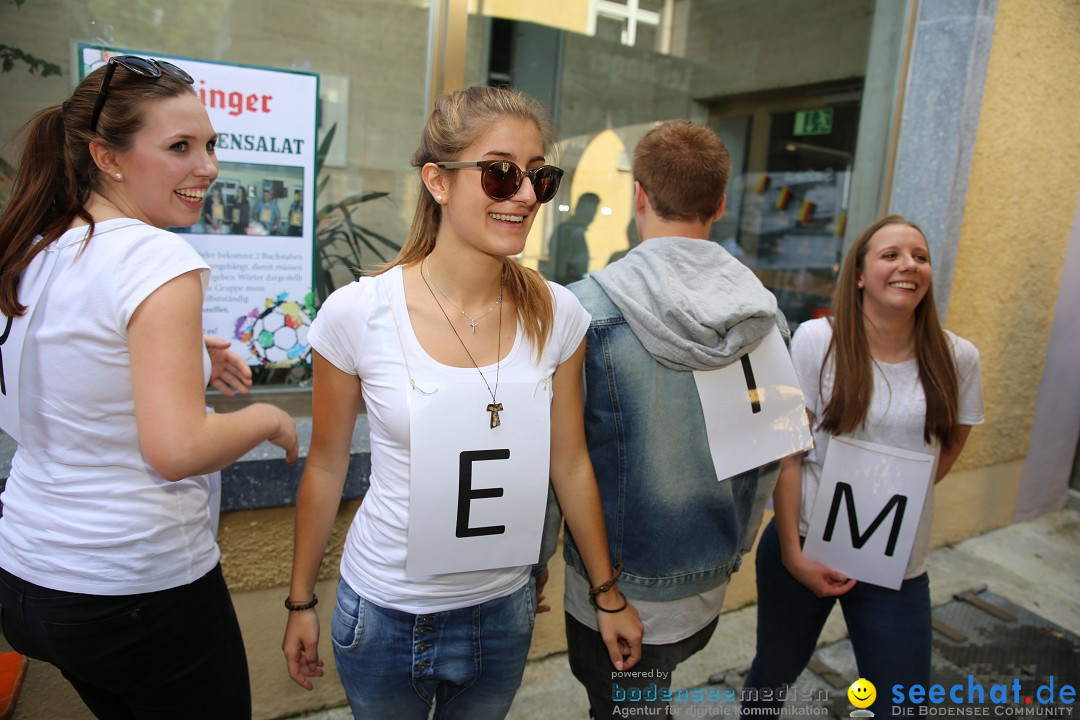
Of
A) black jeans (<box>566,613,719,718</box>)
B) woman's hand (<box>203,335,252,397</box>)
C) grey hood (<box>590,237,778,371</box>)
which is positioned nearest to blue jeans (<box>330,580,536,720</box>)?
black jeans (<box>566,613,719,718</box>)

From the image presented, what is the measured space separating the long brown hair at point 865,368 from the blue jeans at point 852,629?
0.46m

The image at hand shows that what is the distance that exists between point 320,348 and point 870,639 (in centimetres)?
180

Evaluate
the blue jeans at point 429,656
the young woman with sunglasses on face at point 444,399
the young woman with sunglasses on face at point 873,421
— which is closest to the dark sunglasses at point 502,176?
the young woman with sunglasses on face at point 444,399

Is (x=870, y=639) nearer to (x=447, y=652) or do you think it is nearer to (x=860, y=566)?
(x=860, y=566)

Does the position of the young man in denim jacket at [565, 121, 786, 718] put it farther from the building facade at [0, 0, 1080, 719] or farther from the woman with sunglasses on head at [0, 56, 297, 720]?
the building facade at [0, 0, 1080, 719]

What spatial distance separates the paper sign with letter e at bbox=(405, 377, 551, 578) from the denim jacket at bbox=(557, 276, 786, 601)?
23 centimetres

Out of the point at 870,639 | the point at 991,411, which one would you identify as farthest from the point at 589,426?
the point at 991,411

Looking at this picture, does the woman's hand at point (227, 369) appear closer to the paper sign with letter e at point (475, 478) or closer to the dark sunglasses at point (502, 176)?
the paper sign with letter e at point (475, 478)

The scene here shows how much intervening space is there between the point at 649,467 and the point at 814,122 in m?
3.81

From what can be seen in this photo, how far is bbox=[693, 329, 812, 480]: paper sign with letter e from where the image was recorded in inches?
67.8

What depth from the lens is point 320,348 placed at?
148 centimetres

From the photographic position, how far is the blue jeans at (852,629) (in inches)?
83.8

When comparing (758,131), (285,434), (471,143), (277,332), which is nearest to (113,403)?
(285,434)

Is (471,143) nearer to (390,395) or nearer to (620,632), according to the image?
(390,395)
